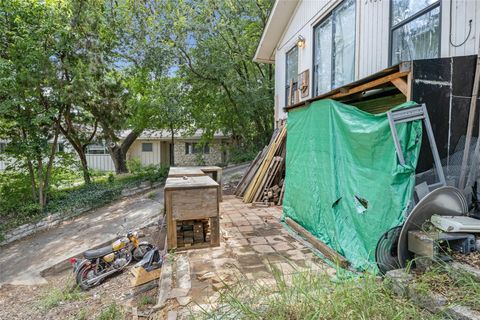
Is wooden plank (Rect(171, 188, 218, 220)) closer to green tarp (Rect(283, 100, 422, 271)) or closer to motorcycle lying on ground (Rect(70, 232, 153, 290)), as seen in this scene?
green tarp (Rect(283, 100, 422, 271))

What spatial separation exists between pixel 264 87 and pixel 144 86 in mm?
5650

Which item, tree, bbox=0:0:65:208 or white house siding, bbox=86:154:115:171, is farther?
white house siding, bbox=86:154:115:171

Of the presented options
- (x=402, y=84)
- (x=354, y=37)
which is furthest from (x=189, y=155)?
(x=402, y=84)

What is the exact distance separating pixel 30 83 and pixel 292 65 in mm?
7317

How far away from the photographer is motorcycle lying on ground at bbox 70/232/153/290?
459 cm

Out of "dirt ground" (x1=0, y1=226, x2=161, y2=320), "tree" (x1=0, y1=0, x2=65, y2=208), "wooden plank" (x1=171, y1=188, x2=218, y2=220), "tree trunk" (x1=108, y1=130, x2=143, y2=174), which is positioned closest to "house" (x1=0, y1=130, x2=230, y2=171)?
"tree trunk" (x1=108, y1=130, x2=143, y2=174)

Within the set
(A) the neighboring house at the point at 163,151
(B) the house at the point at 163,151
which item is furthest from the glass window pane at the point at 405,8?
(A) the neighboring house at the point at 163,151

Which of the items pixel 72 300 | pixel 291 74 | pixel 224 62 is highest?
pixel 224 62

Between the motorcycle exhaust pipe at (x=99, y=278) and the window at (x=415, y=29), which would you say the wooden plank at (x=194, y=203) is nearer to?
the motorcycle exhaust pipe at (x=99, y=278)

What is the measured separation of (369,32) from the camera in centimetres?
457

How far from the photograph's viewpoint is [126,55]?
36.9 feet

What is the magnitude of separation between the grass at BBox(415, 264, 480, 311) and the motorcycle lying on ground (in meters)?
4.46

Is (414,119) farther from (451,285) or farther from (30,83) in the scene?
(30,83)

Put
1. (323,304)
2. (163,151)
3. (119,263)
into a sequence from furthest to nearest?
(163,151)
(119,263)
(323,304)
